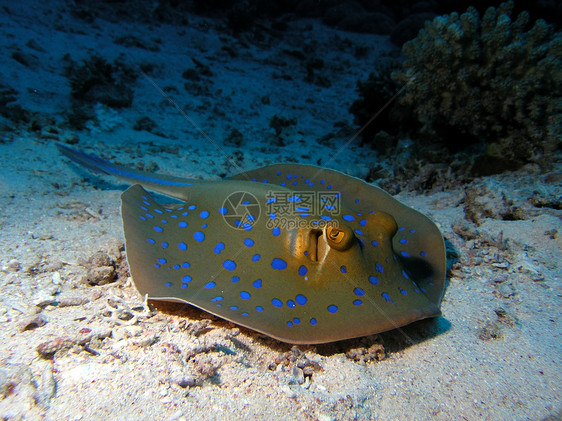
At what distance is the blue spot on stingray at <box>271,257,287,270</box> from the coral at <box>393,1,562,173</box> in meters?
4.83

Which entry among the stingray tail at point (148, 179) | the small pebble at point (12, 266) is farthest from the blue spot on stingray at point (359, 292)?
the small pebble at point (12, 266)

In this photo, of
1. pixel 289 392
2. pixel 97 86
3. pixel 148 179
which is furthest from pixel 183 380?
pixel 97 86

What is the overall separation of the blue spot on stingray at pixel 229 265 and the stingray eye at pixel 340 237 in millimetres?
892

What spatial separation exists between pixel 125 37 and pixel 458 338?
44.8 ft

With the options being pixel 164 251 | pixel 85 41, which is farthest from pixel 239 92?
pixel 164 251

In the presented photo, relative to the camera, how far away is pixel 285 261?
256 cm

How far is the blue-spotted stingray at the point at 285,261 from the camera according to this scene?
7.11ft

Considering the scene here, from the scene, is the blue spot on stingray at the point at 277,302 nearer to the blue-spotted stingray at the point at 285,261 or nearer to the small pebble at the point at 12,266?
the blue-spotted stingray at the point at 285,261

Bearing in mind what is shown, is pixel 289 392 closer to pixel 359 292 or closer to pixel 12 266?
pixel 359 292

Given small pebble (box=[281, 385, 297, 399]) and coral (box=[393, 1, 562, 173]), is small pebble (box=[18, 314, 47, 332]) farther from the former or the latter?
coral (box=[393, 1, 562, 173])

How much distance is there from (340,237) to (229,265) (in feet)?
3.40

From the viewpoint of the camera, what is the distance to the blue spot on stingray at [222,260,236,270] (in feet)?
8.63

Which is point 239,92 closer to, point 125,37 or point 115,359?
point 125,37

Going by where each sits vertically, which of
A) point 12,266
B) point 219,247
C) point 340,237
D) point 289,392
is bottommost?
point 289,392
